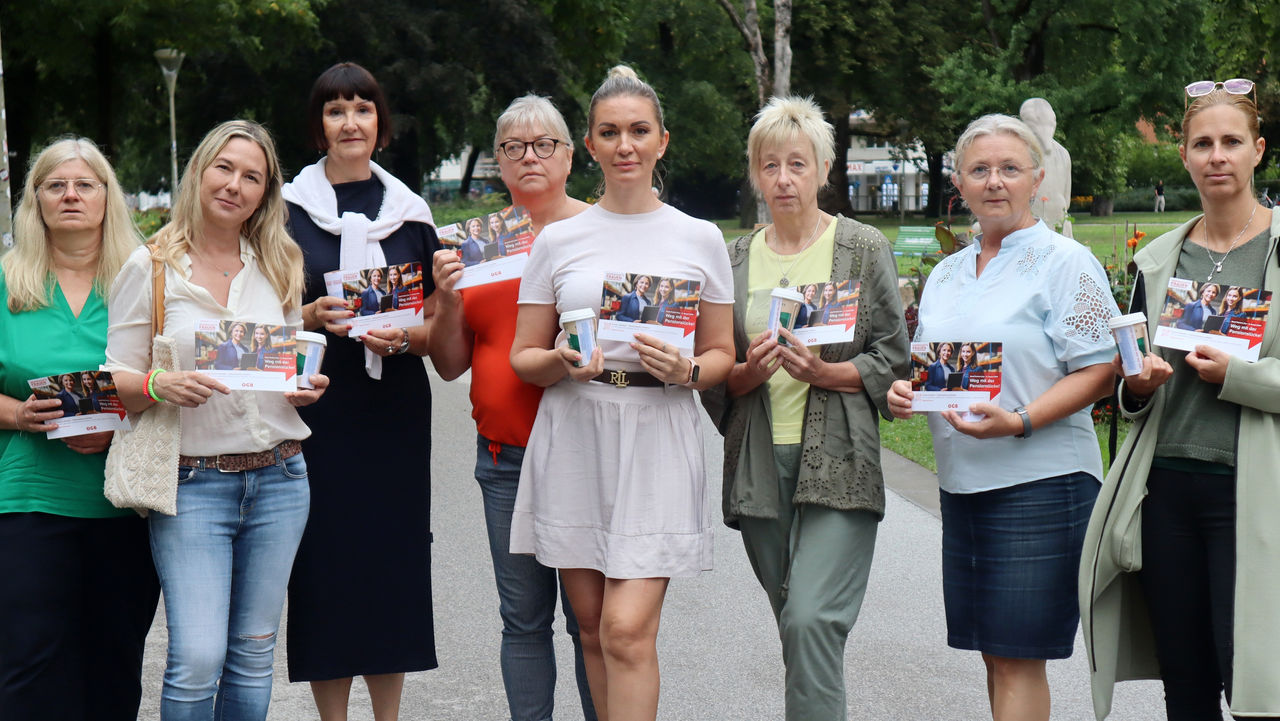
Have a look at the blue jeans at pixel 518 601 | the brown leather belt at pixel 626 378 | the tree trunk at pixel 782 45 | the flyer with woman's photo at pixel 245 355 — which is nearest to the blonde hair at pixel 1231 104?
the brown leather belt at pixel 626 378

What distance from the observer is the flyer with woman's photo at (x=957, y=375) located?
3748 millimetres

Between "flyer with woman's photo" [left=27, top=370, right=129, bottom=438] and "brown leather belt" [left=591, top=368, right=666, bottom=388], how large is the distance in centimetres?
140

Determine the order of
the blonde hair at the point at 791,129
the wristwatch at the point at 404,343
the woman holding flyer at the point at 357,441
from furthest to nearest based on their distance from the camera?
the woman holding flyer at the point at 357,441 → the wristwatch at the point at 404,343 → the blonde hair at the point at 791,129

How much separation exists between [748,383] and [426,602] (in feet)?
4.84

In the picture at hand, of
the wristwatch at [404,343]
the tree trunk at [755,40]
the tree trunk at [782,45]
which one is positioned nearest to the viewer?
the wristwatch at [404,343]

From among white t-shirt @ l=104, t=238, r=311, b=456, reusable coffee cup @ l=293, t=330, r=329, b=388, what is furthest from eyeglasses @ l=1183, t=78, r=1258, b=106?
white t-shirt @ l=104, t=238, r=311, b=456

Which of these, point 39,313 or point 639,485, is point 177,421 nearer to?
point 39,313

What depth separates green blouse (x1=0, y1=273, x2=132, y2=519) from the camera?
382 cm

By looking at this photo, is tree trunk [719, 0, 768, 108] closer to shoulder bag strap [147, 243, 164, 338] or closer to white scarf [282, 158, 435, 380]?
white scarf [282, 158, 435, 380]

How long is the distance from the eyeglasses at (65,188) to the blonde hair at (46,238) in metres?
0.04

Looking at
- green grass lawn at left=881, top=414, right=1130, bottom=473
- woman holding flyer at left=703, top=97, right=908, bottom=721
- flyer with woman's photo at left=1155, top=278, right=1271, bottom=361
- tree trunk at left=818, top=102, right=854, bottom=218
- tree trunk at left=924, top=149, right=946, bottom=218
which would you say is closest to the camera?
flyer with woman's photo at left=1155, top=278, right=1271, bottom=361

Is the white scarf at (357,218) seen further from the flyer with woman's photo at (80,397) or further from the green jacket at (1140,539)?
the green jacket at (1140,539)

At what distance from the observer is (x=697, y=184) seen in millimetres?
69562

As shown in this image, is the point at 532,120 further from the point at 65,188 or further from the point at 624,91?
the point at 65,188
